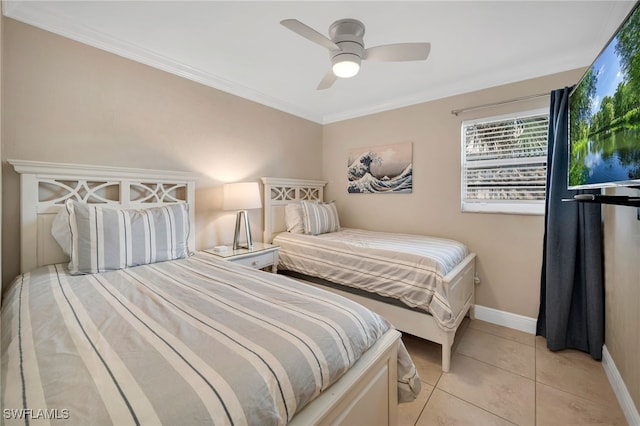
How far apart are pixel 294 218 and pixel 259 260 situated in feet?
2.45

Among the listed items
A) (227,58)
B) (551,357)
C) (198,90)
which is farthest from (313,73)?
(551,357)

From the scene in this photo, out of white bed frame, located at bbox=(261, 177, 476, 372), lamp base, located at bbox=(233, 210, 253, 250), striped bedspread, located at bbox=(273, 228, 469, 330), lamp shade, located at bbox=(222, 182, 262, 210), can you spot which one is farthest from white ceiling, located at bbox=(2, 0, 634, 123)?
striped bedspread, located at bbox=(273, 228, 469, 330)

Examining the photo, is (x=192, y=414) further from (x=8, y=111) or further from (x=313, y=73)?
(x=313, y=73)

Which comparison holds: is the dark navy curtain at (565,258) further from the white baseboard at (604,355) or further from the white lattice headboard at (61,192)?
the white lattice headboard at (61,192)

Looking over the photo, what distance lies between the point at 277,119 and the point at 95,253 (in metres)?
2.39

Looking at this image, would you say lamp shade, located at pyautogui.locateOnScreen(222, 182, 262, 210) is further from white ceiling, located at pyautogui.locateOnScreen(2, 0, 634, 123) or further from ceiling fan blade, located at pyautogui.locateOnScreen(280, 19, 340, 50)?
ceiling fan blade, located at pyautogui.locateOnScreen(280, 19, 340, 50)

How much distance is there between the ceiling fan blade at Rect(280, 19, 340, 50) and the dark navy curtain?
1.98 metres

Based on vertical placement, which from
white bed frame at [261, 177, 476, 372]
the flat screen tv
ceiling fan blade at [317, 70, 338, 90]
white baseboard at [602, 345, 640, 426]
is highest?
ceiling fan blade at [317, 70, 338, 90]

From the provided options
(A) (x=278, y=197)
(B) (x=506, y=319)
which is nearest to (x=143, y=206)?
(A) (x=278, y=197)

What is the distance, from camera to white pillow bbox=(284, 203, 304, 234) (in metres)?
3.10

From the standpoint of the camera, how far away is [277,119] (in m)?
3.35

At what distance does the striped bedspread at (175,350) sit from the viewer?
63 cm

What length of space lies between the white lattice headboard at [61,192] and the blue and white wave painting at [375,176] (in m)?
2.20

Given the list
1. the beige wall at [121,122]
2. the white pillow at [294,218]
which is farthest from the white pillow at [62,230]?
the white pillow at [294,218]
